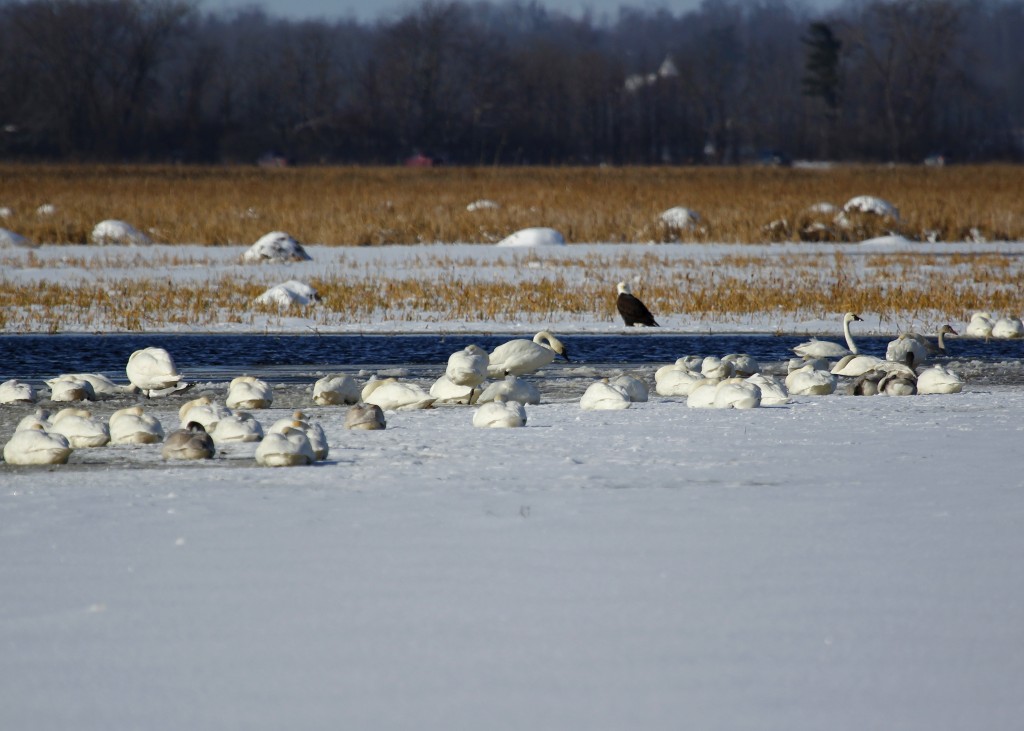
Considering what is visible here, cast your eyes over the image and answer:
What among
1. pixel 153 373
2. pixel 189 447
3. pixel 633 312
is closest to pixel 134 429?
pixel 189 447

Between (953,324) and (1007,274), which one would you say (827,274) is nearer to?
(1007,274)

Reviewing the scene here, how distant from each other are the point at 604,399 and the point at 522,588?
10.2 ft

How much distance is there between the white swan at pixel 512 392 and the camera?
251 inches

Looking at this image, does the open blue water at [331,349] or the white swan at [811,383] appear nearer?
the white swan at [811,383]

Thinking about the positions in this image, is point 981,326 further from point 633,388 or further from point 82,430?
point 82,430

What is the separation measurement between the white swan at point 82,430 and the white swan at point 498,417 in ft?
4.89

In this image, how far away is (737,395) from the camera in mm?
6258

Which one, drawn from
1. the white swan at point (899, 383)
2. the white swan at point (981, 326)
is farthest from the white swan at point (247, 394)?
the white swan at point (981, 326)

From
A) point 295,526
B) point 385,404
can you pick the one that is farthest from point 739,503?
point 385,404

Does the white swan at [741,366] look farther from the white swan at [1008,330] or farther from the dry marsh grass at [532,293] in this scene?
the dry marsh grass at [532,293]

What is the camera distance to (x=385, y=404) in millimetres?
6328

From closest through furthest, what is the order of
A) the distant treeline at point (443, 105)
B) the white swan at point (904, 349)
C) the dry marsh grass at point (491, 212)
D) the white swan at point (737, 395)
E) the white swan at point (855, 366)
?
the white swan at point (737, 395)
the white swan at point (855, 366)
the white swan at point (904, 349)
the dry marsh grass at point (491, 212)
the distant treeline at point (443, 105)

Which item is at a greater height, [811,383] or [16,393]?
[16,393]

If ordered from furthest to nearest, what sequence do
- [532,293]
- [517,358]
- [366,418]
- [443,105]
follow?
[443,105] < [532,293] < [517,358] < [366,418]
